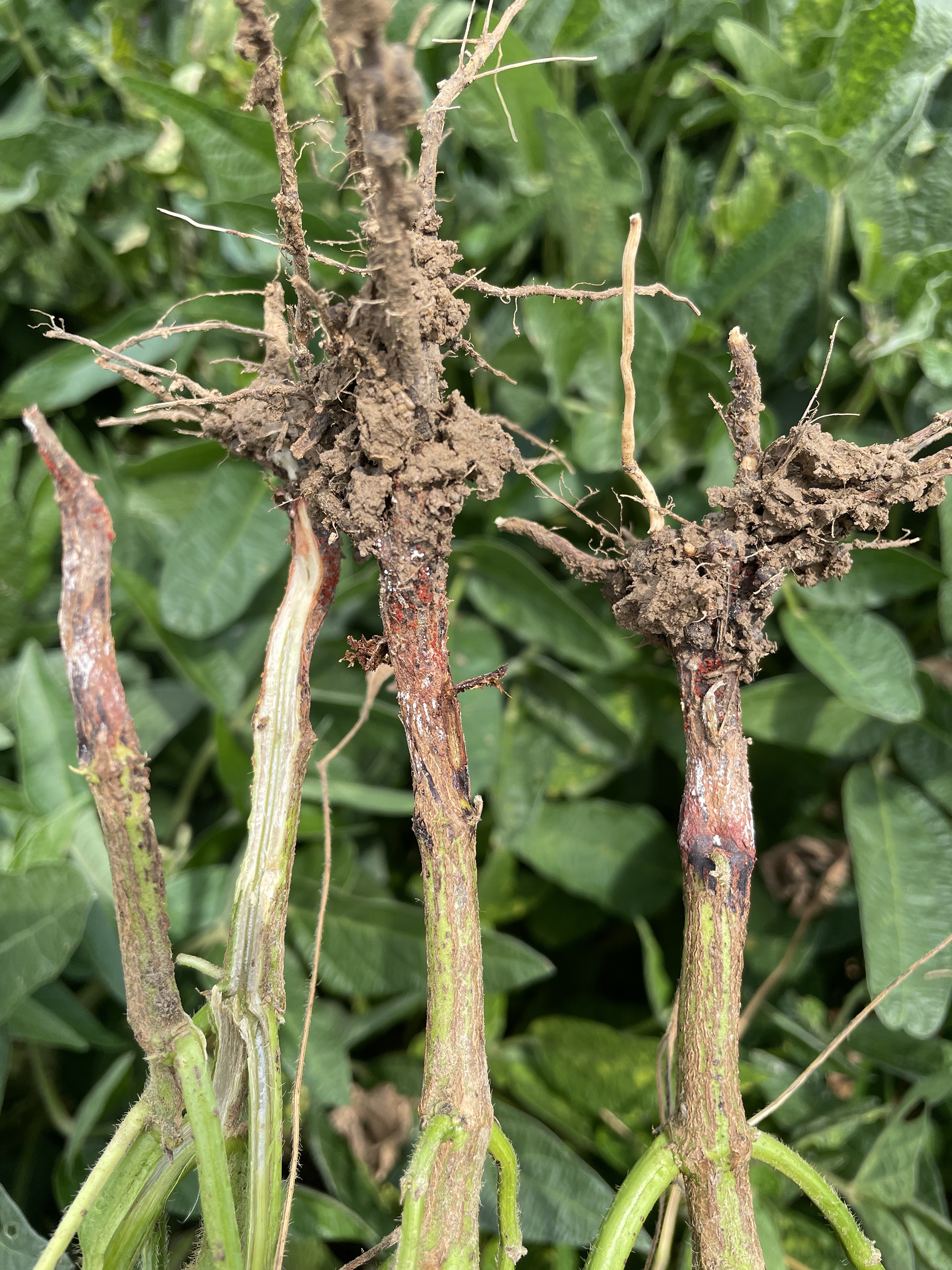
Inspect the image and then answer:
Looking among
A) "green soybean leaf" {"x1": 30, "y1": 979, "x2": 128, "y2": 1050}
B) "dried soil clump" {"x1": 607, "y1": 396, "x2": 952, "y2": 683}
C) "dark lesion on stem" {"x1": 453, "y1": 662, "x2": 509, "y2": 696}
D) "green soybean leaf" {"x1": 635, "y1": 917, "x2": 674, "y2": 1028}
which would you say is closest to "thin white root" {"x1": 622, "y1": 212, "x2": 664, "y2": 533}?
"dried soil clump" {"x1": 607, "y1": 396, "x2": 952, "y2": 683}

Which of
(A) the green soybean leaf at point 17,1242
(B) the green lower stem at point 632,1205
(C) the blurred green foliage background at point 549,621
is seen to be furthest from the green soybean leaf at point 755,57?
(A) the green soybean leaf at point 17,1242

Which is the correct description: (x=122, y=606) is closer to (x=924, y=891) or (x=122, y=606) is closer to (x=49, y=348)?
(x=49, y=348)

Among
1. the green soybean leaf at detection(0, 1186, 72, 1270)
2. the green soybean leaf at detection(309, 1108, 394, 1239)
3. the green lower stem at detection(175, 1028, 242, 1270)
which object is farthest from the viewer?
the green soybean leaf at detection(309, 1108, 394, 1239)

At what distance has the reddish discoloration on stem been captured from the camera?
560 mm

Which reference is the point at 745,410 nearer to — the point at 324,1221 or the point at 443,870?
the point at 443,870

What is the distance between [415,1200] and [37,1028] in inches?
16.9

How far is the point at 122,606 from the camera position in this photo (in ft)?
3.44

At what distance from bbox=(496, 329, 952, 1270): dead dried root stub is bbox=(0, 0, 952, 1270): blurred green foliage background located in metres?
0.21

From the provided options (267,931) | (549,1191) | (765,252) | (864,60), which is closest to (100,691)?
(267,931)

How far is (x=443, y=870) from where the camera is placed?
61 centimetres

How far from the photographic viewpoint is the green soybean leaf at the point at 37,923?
2.41 ft

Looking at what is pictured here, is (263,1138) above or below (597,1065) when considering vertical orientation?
below

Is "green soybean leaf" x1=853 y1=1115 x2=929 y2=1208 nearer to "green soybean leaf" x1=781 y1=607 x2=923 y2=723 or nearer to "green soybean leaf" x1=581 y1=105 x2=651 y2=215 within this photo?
"green soybean leaf" x1=781 y1=607 x2=923 y2=723

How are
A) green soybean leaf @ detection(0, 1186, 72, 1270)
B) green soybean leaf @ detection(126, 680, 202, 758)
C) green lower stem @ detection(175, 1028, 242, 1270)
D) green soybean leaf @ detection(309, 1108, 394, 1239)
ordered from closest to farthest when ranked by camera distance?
green lower stem @ detection(175, 1028, 242, 1270), green soybean leaf @ detection(0, 1186, 72, 1270), green soybean leaf @ detection(309, 1108, 394, 1239), green soybean leaf @ detection(126, 680, 202, 758)
